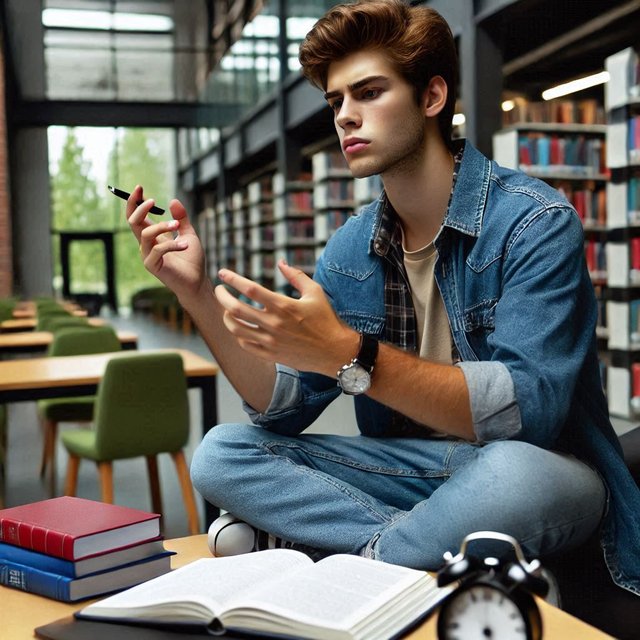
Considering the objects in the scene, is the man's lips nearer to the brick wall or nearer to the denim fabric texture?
the denim fabric texture

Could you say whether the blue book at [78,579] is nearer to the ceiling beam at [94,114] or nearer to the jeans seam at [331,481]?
the jeans seam at [331,481]

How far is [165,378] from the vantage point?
9.82 ft

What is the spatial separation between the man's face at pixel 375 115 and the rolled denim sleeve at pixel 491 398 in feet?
1.43

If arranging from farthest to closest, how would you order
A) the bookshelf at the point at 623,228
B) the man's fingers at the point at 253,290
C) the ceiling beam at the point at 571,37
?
the ceiling beam at the point at 571,37
the bookshelf at the point at 623,228
the man's fingers at the point at 253,290

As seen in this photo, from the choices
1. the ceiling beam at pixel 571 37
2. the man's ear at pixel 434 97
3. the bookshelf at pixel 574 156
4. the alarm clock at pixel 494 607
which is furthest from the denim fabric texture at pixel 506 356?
the ceiling beam at pixel 571 37

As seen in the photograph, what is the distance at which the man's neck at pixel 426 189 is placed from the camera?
1646 mm

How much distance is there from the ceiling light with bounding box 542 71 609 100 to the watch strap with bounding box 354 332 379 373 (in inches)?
329

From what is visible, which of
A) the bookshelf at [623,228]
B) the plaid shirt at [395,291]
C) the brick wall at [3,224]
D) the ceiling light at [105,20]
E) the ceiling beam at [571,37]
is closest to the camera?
the plaid shirt at [395,291]

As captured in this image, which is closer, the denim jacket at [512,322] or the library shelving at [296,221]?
the denim jacket at [512,322]

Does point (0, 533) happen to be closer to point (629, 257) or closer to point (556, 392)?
point (556, 392)

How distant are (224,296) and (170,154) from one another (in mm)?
20602

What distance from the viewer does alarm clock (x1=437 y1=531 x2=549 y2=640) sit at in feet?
2.61

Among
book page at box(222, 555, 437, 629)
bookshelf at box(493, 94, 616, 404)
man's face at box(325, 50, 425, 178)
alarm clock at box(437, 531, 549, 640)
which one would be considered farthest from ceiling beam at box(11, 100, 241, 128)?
alarm clock at box(437, 531, 549, 640)

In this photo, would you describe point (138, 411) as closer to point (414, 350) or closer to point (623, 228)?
point (414, 350)
